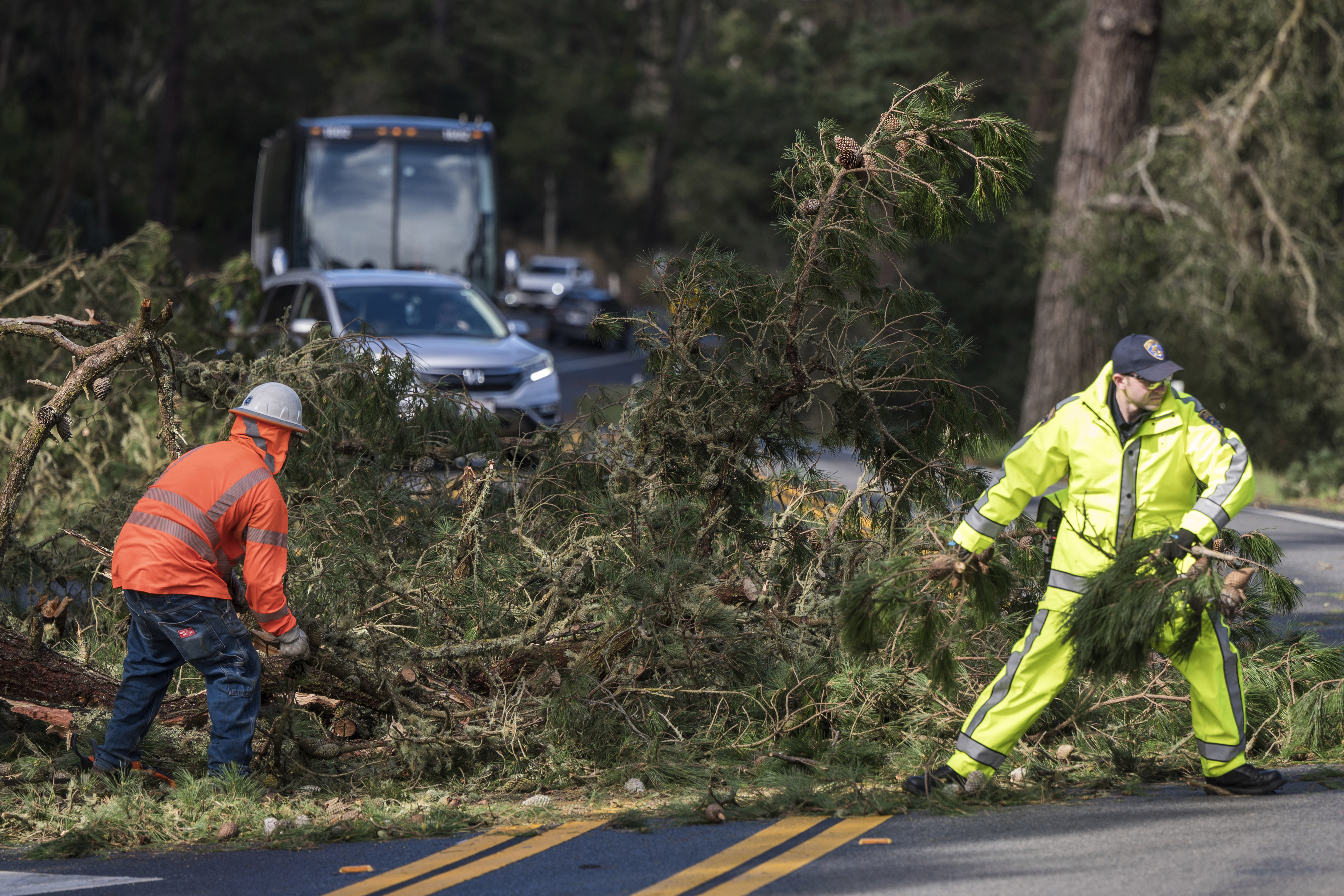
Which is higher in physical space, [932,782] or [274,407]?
[274,407]

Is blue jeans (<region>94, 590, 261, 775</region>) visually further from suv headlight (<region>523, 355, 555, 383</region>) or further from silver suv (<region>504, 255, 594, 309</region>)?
silver suv (<region>504, 255, 594, 309</region>)

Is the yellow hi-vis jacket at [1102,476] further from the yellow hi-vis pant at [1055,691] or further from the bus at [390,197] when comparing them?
the bus at [390,197]

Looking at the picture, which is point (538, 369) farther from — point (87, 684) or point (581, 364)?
point (581, 364)

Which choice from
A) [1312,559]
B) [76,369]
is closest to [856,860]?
[76,369]

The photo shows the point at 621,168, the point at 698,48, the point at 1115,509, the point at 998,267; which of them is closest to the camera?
the point at 1115,509

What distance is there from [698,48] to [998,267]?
130 feet

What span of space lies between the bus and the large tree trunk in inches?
303

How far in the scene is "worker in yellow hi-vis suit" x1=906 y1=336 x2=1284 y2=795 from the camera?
4828mm

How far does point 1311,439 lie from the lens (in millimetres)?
16609

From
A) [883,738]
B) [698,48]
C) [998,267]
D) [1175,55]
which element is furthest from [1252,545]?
[698,48]

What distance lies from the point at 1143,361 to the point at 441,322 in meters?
9.41

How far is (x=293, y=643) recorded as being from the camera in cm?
520

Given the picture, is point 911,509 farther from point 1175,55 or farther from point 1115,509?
point 1175,55

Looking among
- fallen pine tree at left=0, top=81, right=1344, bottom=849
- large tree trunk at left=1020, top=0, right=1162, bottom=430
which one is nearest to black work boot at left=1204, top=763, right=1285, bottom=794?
fallen pine tree at left=0, top=81, right=1344, bottom=849
